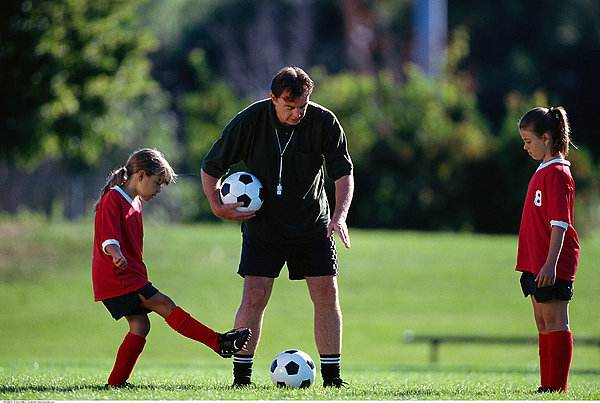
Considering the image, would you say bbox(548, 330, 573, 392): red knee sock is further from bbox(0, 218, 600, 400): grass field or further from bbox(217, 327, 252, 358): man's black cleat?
bbox(0, 218, 600, 400): grass field

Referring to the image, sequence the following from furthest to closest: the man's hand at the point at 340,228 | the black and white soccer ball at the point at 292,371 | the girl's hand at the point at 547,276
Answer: the black and white soccer ball at the point at 292,371
the man's hand at the point at 340,228
the girl's hand at the point at 547,276

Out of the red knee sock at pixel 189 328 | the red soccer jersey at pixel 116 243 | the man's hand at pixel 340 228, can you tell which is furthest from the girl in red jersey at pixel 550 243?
the red soccer jersey at pixel 116 243

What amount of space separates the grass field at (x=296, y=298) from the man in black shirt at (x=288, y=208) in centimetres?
904

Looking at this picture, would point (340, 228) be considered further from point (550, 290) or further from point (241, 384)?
point (550, 290)

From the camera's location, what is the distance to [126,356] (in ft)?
24.7

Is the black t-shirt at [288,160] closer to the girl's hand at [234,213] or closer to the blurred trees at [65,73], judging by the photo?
the girl's hand at [234,213]

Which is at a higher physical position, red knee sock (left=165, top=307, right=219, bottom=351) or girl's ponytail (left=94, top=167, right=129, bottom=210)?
girl's ponytail (left=94, top=167, right=129, bottom=210)

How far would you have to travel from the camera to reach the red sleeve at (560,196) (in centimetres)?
729

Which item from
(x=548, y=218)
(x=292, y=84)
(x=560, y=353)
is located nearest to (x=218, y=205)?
(x=292, y=84)

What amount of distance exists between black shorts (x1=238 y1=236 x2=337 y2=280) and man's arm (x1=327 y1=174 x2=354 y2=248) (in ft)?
0.51

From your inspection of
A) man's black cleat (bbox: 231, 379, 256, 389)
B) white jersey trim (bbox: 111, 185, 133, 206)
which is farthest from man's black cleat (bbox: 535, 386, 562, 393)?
white jersey trim (bbox: 111, 185, 133, 206)

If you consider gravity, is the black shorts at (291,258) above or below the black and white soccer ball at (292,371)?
above

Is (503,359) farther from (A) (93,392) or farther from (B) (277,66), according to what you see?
(B) (277,66)

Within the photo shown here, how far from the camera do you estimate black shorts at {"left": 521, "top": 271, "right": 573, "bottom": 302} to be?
7336 millimetres
